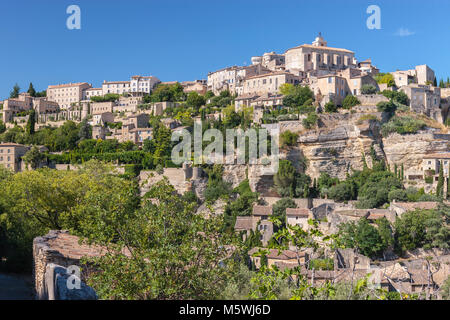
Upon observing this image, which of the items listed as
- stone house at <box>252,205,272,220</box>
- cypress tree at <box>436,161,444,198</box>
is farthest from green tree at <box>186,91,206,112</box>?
cypress tree at <box>436,161,444,198</box>

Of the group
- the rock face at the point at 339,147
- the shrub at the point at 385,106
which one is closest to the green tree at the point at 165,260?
the rock face at the point at 339,147

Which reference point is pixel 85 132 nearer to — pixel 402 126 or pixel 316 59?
pixel 316 59

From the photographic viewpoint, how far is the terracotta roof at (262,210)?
38.3 meters

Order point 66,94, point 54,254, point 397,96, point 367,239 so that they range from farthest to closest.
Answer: point 66,94 → point 397,96 → point 367,239 → point 54,254

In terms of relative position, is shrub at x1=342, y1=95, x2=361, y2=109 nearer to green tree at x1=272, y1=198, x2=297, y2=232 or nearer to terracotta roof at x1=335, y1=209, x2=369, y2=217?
green tree at x1=272, y1=198, x2=297, y2=232

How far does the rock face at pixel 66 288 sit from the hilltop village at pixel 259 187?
16 centimetres

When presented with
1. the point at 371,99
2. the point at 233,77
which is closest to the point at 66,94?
the point at 233,77

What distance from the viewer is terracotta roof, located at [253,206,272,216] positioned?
3828cm

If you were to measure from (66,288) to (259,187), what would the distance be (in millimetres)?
37554

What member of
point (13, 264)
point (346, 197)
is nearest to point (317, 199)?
point (346, 197)

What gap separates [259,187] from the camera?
44625 mm

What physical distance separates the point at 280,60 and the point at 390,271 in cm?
5829

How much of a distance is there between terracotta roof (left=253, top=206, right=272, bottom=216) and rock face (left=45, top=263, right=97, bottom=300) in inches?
1183
